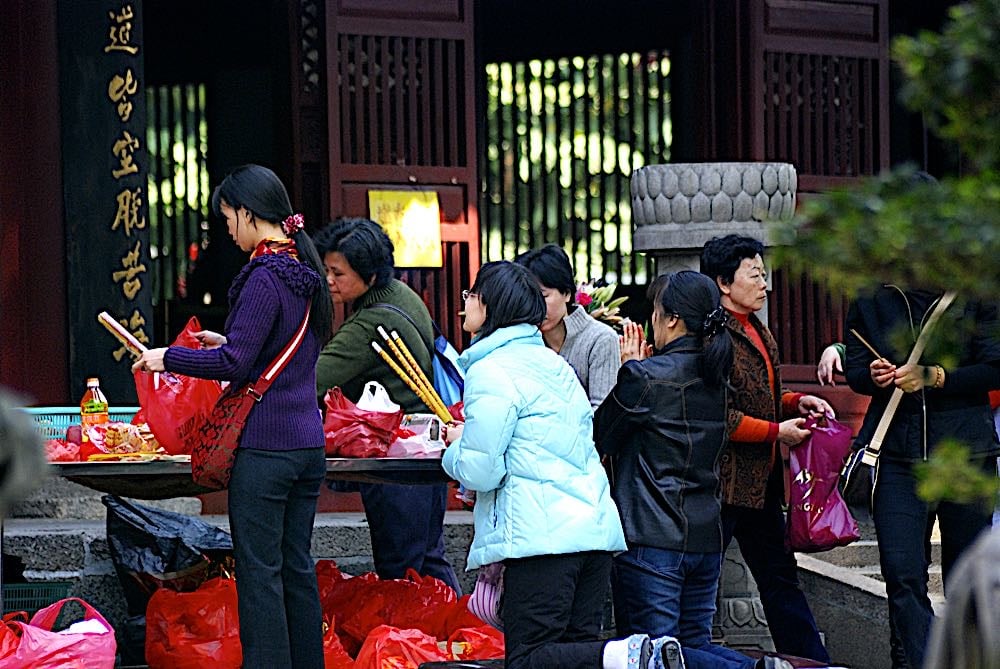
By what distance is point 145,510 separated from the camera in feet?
22.8

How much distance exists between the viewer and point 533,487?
5.23 meters

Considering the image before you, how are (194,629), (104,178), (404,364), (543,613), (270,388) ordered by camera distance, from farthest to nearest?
(104,178) → (404,364) → (194,629) → (270,388) → (543,613)

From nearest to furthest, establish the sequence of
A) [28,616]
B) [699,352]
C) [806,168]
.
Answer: [699,352] → [28,616] → [806,168]

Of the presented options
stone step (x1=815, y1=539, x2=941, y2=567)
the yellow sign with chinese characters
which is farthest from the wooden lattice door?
stone step (x1=815, y1=539, x2=941, y2=567)

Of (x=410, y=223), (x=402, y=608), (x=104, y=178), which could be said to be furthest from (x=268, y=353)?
(x=410, y=223)

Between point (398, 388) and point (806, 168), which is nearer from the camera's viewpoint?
point (398, 388)

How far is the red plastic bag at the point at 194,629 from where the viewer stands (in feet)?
20.1

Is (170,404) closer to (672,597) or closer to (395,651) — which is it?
(395,651)

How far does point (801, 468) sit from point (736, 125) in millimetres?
4538

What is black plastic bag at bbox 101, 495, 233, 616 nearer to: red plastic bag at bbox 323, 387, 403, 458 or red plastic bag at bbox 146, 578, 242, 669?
red plastic bag at bbox 146, 578, 242, 669

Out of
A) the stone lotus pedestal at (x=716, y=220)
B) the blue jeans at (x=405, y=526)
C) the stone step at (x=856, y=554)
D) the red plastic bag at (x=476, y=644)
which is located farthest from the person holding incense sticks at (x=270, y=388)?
the stone step at (x=856, y=554)

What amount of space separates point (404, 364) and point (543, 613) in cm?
149

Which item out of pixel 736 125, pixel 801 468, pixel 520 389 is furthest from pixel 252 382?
pixel 736 125

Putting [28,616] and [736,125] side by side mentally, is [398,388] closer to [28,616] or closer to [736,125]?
[28,616]
